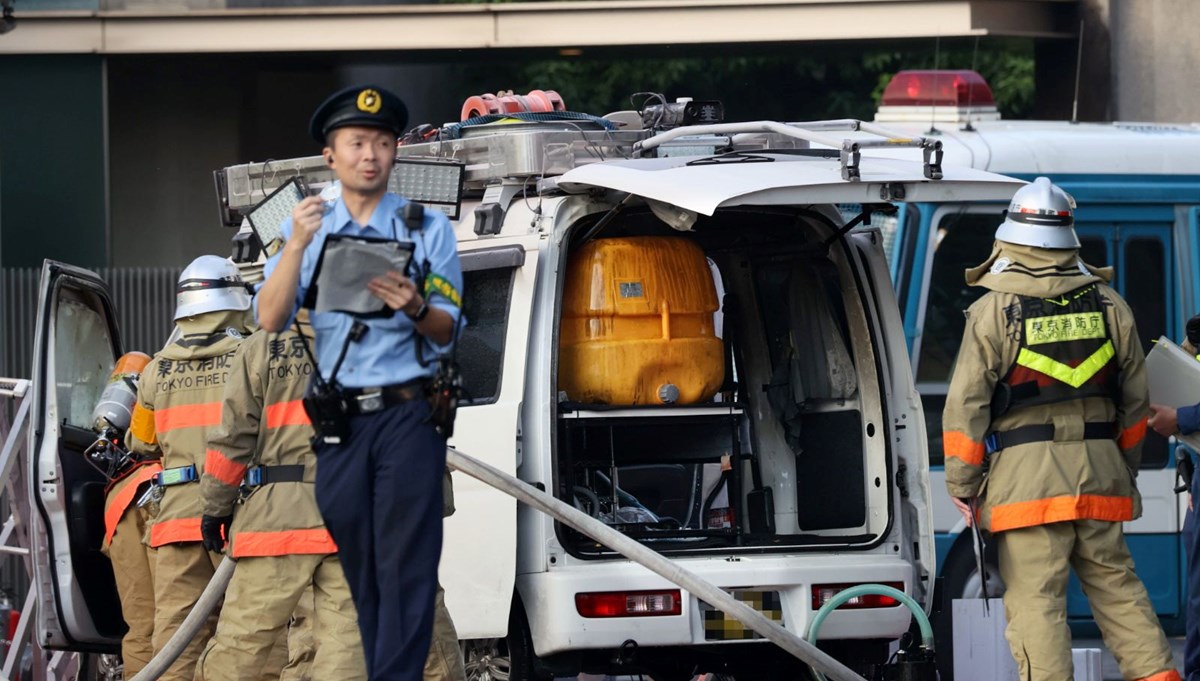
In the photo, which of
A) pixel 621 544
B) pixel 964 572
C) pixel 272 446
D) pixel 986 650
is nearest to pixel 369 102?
pixel 272 446

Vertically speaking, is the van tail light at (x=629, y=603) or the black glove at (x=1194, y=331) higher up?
the black glove at (x=1194, y=331)

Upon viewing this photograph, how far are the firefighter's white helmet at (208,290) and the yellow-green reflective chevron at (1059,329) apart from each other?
305 centimetres

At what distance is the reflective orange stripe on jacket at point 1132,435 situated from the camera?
22.2 ft

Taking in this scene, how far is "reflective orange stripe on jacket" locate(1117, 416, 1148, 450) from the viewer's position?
267 inches

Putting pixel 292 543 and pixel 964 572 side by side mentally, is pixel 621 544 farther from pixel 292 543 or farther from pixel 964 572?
pixel 964 572

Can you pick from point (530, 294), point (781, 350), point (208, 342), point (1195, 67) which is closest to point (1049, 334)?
point (781, 350)

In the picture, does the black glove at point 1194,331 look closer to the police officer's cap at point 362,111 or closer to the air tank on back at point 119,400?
the police officer's cap at point 362,111

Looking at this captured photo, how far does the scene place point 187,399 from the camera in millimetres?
7246

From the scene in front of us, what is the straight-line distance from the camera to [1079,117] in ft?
52.0

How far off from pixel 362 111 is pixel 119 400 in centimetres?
358

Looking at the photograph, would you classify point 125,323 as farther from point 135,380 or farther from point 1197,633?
point 1197,633

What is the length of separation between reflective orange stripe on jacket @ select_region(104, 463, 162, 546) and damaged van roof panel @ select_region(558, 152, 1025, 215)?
88.6 inches

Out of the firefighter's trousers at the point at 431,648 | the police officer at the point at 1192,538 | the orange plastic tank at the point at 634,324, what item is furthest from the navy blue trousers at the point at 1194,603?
the firefighter's trousers at the point at 431,648

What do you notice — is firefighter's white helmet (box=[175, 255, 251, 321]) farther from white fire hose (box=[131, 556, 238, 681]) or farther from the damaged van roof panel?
the damaged van roof panel
